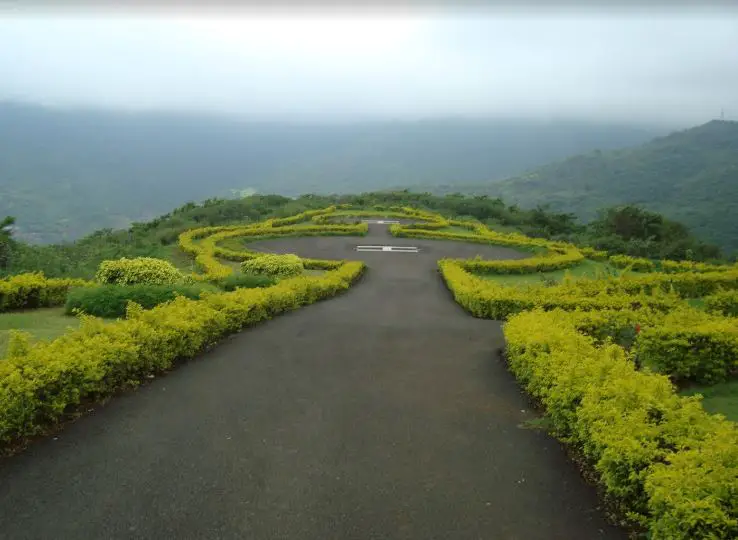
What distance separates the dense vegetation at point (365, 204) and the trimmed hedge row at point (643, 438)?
14.9 m

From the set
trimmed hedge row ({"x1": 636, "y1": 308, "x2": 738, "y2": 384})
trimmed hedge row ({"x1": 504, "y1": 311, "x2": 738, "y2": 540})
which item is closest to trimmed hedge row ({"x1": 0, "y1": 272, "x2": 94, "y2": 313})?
trimmed hedge row ({"x1": 504, "y1": 311, "x2": 738, "y2": 540})

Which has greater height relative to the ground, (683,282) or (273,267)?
(273,267)

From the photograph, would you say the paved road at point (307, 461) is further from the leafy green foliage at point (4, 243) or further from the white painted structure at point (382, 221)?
the white painted structure at point (382, 221)

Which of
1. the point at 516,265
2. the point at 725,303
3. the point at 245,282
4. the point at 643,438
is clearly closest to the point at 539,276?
the point at 516,265

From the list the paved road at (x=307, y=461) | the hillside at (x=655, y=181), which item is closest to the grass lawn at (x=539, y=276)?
the paved road at (x=307, y=461)

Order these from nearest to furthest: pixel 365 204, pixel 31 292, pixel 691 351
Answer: pixel 691 351, pixel 31 292, pixel 365 204

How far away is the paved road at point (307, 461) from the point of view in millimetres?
4488

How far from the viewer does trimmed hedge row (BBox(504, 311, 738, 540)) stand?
376 cm

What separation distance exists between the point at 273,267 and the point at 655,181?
108 meters

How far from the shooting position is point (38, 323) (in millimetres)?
9750

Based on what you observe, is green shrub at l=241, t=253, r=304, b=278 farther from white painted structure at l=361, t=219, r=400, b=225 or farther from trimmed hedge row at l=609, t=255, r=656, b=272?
white painted structure at l=361, t=219, r=400, b=225

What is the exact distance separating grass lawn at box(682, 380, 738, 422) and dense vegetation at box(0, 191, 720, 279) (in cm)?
1562

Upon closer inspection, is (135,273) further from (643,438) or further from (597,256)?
(597,256)

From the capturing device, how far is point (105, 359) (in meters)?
6.66
